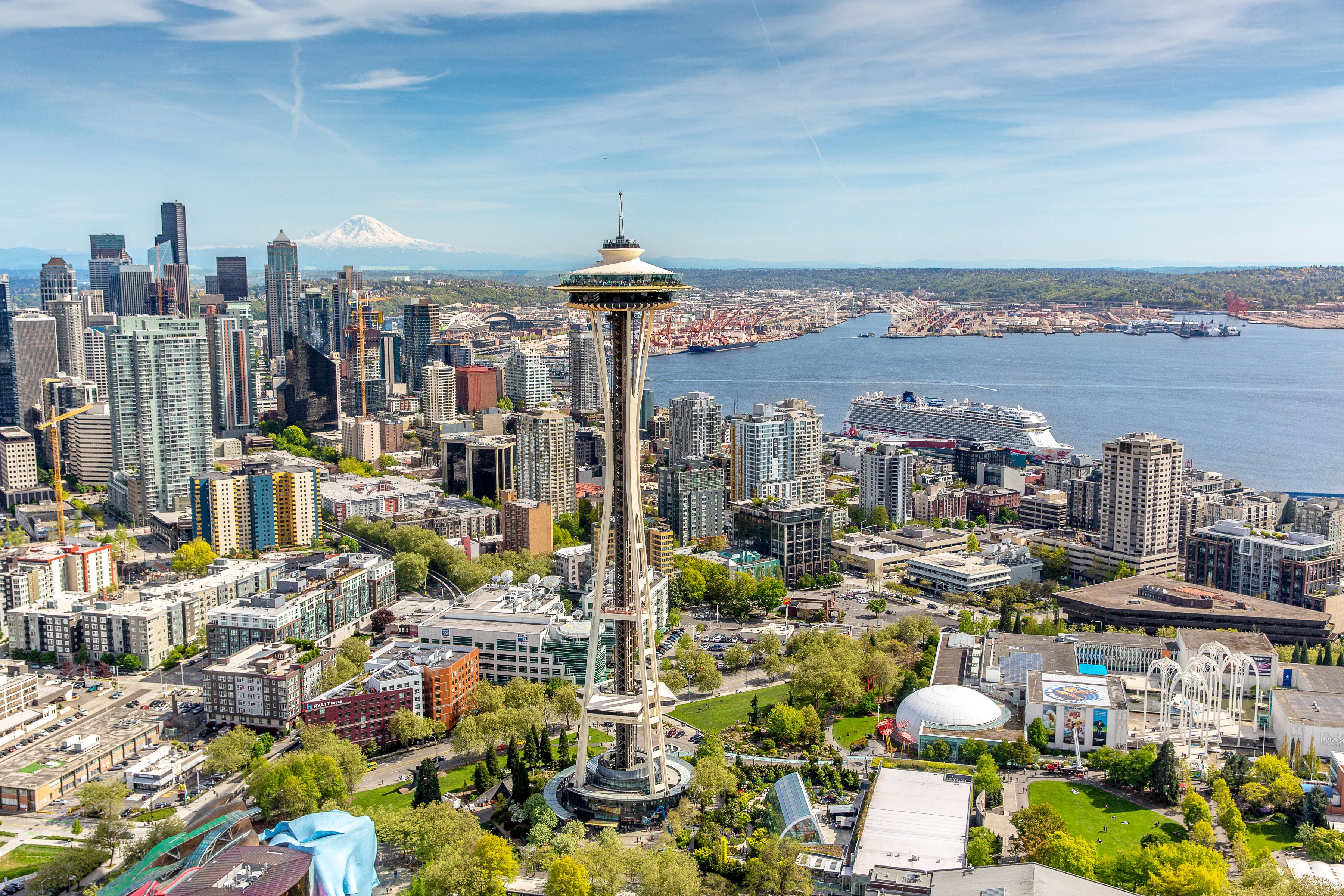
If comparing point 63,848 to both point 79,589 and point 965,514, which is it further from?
point 965,514

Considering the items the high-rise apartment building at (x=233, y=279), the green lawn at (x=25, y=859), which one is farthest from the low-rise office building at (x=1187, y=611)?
the high-rise apartment building at (x=233, y=279)

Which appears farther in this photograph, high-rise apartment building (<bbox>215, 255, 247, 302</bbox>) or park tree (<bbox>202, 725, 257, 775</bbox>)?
high-rise apartment building (<bbox>215, 255, 247, 302</bbox>)

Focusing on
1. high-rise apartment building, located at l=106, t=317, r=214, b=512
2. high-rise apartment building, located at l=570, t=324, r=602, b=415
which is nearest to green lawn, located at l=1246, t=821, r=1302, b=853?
high-rise apartment building, located at l=106, t=317, r=214, b=512

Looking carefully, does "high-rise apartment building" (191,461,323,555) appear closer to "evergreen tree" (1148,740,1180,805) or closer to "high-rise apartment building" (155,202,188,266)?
"evergreen tree" (1148,740,1180,805)

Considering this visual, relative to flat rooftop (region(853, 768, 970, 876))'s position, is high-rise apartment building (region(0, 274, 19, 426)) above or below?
above

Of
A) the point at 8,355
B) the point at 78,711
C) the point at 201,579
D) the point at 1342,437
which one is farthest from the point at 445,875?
the point at 1342,437

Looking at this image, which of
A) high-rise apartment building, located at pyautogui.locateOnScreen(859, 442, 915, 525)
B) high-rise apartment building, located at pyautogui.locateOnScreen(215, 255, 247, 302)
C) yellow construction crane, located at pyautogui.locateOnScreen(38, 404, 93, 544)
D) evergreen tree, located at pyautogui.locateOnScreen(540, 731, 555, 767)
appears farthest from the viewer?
high-rise apartment building, located at pyautogui.locateOnScreen(215, 255, 247, 302)

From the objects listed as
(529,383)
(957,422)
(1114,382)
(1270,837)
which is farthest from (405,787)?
(1114,382)
